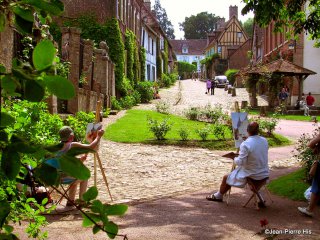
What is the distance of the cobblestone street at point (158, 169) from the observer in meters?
8.69

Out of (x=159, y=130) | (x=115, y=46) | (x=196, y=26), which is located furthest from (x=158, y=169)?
(x=196, y=26)

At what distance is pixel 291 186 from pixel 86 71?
440 inches

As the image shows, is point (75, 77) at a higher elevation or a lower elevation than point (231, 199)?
higher

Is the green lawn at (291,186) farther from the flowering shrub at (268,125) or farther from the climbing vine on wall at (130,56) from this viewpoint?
the climbing vine on wall at (130,56)

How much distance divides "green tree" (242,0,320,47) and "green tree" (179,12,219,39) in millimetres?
99416

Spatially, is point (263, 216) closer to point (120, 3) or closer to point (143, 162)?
point (143, 162)

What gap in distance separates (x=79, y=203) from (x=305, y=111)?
2900cm

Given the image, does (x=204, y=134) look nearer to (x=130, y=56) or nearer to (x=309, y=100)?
(x=130, y=56)

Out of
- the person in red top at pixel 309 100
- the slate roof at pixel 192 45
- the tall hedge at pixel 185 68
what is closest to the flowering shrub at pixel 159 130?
the person in red top at pixel 309 100

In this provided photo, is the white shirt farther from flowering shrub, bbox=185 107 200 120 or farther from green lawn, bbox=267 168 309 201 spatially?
flowering shrub, bbox=185 107 200 120

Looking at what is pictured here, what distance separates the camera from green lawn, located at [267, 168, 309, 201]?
321 inches

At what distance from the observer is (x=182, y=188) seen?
8906mm

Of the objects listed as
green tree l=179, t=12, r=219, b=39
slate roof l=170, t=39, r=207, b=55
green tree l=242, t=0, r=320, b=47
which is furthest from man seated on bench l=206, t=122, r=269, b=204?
green tree l=179, t=12, r=219, b=39

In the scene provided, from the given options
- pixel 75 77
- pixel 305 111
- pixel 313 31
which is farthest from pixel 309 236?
pixel 305 111
